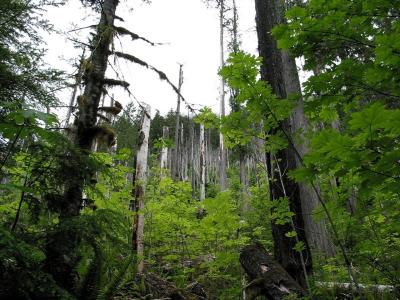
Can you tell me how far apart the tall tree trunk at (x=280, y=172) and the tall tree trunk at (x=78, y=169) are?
1.91 m

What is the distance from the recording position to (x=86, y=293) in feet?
9.36

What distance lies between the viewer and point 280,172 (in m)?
3.48

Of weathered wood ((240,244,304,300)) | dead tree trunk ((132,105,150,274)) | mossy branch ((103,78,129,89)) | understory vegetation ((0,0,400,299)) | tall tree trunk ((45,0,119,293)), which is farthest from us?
dead tree trunk ((132,105,150,274))

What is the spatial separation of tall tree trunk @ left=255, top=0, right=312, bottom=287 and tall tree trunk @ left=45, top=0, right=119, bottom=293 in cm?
191

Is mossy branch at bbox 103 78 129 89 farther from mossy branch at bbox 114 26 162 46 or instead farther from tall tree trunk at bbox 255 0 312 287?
tall tree trunk at bbox 255 0 312 287

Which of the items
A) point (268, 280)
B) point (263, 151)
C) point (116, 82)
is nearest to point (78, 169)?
point (263, 151)

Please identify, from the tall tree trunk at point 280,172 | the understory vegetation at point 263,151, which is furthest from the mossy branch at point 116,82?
the tall tree trunk at point 280,172

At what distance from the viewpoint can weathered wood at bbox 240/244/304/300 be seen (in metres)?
3.27

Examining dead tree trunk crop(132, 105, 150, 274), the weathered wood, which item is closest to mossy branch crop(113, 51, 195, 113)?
dead tree trunk crop(132, 105, 150, 274)

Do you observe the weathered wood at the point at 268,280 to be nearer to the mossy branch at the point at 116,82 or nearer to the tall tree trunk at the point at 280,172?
the tall tree trunk at the point at 280,172

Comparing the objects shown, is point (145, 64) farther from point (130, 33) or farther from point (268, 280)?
point (268, 280)

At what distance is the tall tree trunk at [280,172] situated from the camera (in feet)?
12.3

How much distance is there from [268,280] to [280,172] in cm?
115

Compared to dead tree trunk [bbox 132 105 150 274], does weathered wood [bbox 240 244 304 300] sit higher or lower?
lower
